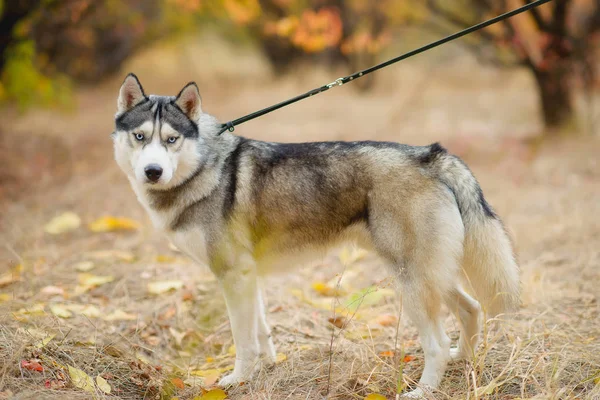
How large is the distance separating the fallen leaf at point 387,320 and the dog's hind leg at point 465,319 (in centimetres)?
64

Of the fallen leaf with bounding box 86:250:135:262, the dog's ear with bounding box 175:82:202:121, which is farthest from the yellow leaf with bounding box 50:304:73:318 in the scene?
the dog's ear with bounding box 175:82:202:121

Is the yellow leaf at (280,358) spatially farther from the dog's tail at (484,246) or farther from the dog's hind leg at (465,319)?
the dog's tail at (484,246)

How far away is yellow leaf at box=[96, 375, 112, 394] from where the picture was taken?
2.90 metres

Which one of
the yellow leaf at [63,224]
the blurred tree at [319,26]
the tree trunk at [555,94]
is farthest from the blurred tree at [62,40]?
the tree trunk at [555,94]

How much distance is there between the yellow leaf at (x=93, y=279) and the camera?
14.9ft

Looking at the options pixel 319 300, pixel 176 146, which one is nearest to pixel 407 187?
pixel 176 146

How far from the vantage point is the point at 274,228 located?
3479 mm

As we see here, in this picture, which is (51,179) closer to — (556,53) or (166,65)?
(556,53)

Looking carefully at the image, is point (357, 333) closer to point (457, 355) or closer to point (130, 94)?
point (457, 355)

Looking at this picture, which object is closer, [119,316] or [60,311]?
[60,311]

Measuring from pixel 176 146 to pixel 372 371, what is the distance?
1.70 metres

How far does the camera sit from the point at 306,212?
344 cm

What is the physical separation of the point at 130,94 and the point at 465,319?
2507 millimetres

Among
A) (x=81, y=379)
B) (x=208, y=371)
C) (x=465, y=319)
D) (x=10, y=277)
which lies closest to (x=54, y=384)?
(x=81, y=379)
